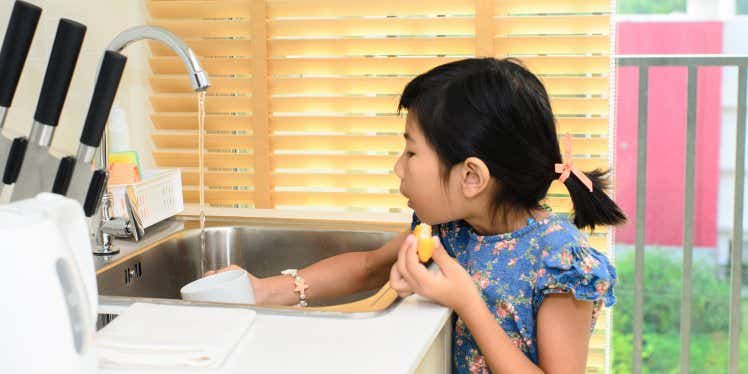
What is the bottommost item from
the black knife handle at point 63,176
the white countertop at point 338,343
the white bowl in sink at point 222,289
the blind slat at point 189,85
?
the white countertop at point 338,343

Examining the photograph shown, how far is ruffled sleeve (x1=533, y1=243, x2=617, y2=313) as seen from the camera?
3.84 feet

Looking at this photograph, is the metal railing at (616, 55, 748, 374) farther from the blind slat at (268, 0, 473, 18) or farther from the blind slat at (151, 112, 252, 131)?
the blind slat at (151, 112, 252, 131)

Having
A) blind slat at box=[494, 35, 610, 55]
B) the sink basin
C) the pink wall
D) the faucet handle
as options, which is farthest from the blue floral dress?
the pink wall

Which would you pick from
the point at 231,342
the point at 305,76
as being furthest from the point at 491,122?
the point at 305,76

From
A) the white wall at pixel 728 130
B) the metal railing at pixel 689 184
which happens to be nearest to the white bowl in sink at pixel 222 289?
the metal railing at pixel 689 184

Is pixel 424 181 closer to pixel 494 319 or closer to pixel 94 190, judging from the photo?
pixel 494 319

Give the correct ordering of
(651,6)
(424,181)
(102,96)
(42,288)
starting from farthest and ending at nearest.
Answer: (651,6) < (424,181) < (102,96) < (42,288)

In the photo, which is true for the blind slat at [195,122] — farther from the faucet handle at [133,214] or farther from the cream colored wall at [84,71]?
the faucet handle at [133,214]

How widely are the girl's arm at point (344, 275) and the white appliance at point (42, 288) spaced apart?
26.3 inches

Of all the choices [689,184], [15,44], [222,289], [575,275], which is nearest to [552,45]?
[689,184]

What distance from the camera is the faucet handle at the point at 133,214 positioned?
1465 mm

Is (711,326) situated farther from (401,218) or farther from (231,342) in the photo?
(231,342)

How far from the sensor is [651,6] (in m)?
3.30

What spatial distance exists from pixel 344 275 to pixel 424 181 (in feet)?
0.95
